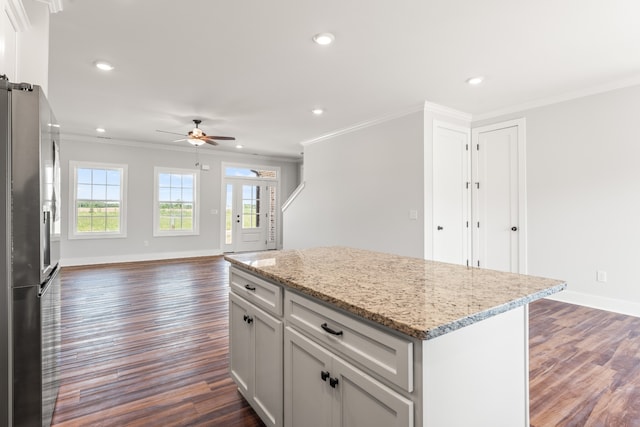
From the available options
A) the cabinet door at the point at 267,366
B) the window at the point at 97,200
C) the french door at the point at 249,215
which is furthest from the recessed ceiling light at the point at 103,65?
the french door at the point at 249,215

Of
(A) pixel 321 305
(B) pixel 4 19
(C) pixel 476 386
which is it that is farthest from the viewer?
(B) pixel 4 19

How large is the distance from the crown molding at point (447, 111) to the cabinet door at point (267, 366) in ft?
12.2

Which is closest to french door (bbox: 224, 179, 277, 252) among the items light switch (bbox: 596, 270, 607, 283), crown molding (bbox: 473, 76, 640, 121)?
crown molding (bbox: 473, 76, 640, 121)

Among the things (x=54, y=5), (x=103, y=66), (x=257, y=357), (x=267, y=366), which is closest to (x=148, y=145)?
(x=103, y=66)

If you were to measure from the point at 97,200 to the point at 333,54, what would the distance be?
6.13m

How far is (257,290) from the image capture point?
177cm

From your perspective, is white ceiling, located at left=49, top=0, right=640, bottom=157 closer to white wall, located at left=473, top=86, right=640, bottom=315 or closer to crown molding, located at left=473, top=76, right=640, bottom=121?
crown molding, located at left=473, top=76, right=640, bottom=121

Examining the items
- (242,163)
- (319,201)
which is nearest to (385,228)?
(319,201)

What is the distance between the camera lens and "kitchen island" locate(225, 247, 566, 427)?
977 millimetres

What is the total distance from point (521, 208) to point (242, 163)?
250 inches

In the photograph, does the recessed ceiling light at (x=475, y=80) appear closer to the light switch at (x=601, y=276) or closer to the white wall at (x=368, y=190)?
the white wall at (x=368, y=190)

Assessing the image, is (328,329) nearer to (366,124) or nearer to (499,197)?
(499,197)

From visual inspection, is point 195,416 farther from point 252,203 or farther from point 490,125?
point 252,203

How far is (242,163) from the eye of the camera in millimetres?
8500
